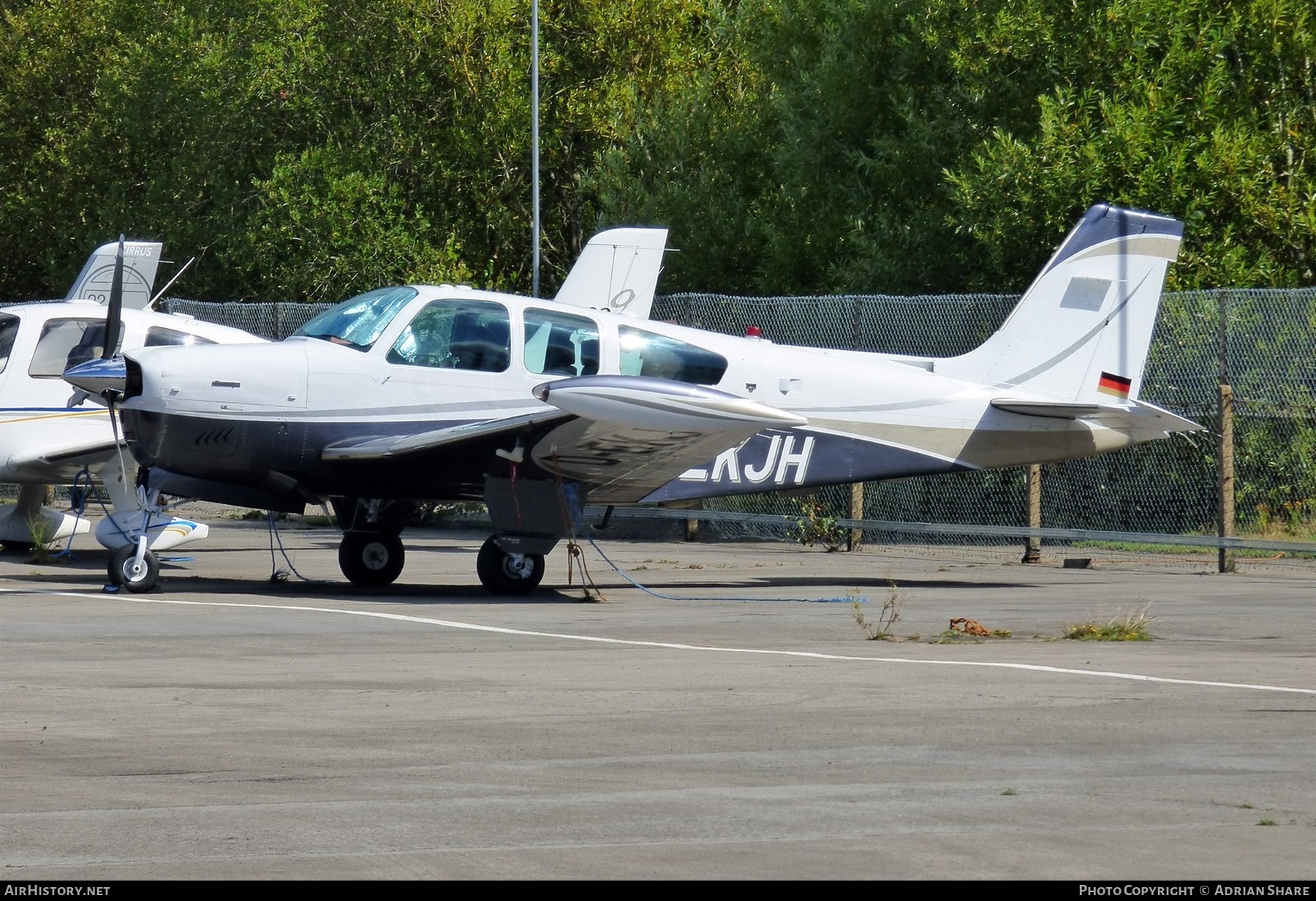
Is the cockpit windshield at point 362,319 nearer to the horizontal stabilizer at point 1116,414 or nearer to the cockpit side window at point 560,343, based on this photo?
the cockpit side window at point 560,343

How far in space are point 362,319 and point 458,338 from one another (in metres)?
0.81

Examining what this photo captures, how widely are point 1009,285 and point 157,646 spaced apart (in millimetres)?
13980

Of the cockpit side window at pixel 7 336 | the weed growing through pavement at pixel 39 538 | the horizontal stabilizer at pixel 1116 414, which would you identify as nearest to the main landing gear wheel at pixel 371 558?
the weed growing through pavement at pixel 39 538

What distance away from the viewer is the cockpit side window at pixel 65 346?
16.4 meters

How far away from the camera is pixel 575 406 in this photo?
12.1m

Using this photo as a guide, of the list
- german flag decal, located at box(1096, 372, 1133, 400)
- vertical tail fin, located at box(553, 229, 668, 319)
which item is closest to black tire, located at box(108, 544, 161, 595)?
vertical tail fin, located at box(553, 229, 668, 319)

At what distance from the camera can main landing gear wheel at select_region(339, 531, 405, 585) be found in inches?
586

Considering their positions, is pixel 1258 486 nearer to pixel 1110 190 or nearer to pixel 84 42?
pixel 1110 190

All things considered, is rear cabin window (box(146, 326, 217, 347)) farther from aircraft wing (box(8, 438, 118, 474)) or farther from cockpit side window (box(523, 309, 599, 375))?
cockpit side window (box(523, 309, 599, 375))

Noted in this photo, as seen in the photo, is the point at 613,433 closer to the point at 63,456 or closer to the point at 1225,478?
the point at 63,456

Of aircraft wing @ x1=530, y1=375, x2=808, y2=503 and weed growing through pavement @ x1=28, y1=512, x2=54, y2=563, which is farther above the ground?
aircraft wing @ x1=530, y1=375, x2=808, y2=503

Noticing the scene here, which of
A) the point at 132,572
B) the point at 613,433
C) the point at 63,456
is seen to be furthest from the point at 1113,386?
the point at 63,456

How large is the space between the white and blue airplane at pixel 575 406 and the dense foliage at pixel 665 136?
525 centimetres

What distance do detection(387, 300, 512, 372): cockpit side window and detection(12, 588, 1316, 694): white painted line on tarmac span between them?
2.27 meters
